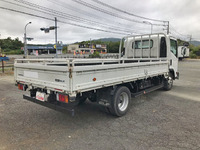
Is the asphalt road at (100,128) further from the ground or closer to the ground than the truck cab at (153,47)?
closer to the ground

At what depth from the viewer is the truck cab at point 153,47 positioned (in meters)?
6.76

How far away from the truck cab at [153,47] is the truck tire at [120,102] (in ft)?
11.2

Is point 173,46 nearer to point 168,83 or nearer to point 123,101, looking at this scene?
point 168,83

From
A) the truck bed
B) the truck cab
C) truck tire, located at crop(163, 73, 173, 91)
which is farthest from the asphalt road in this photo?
the truck cab

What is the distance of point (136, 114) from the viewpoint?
4559 millimetres

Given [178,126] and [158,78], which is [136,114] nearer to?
[178,126]

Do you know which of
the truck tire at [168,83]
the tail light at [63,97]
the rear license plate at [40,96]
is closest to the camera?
the tail light at [63,97]

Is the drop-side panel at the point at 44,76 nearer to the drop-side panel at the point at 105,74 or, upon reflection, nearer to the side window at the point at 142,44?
the drop-side panel at the point at 105,74

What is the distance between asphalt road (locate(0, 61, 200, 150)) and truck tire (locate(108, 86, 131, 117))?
0.21 meters

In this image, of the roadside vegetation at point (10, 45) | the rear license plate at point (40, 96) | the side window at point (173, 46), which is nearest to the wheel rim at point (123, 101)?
the rear license plate at point (40, 96)

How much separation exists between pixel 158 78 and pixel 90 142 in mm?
4587

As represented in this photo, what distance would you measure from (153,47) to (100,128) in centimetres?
480

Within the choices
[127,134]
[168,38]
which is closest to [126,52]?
[168,38]

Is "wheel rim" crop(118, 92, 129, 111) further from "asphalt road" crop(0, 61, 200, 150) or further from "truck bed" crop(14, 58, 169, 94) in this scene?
"truck bed" crop(14, 58, 169, 94)
